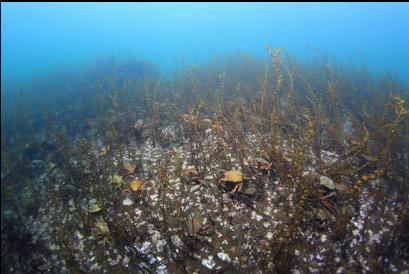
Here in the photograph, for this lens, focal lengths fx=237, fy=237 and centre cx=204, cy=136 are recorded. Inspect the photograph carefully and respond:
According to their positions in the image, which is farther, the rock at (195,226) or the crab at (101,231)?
the crab at (101,231)

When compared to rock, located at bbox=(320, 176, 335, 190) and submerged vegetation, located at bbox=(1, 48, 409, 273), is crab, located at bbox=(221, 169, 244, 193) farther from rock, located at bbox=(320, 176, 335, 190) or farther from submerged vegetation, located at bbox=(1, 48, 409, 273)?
rock, located at bbox=(320, 176, 335, 190)

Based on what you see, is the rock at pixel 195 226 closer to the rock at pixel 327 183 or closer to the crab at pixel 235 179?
the crab at pixel 235 179

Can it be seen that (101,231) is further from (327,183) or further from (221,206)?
(327,183)

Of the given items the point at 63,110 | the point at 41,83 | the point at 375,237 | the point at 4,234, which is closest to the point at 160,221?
the point at 4,234

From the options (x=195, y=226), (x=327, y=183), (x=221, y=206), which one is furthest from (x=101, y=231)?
(x=327, y=183)

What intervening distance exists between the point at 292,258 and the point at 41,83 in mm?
22616

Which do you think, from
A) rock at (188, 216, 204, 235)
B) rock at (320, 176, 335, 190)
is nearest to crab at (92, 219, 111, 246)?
rock at (188, 216, 204, 235)

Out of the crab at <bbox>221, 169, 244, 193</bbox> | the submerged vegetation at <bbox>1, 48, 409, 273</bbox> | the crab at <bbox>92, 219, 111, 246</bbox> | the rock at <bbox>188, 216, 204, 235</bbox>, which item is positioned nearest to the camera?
the submerged vegetation at <bbox>1, 48, 409, 273</bbox>

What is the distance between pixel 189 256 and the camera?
157 inches

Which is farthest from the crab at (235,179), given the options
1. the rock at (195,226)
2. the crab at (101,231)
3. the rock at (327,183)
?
the crab at (101,231)

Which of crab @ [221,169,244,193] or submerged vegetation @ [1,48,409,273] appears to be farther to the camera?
crab @ [221,169,244,193]

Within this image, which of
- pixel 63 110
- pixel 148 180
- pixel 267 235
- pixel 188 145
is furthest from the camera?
pixel 63 110

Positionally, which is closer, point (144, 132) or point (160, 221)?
point (160, 221)

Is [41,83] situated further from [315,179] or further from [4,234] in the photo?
[315,179]
